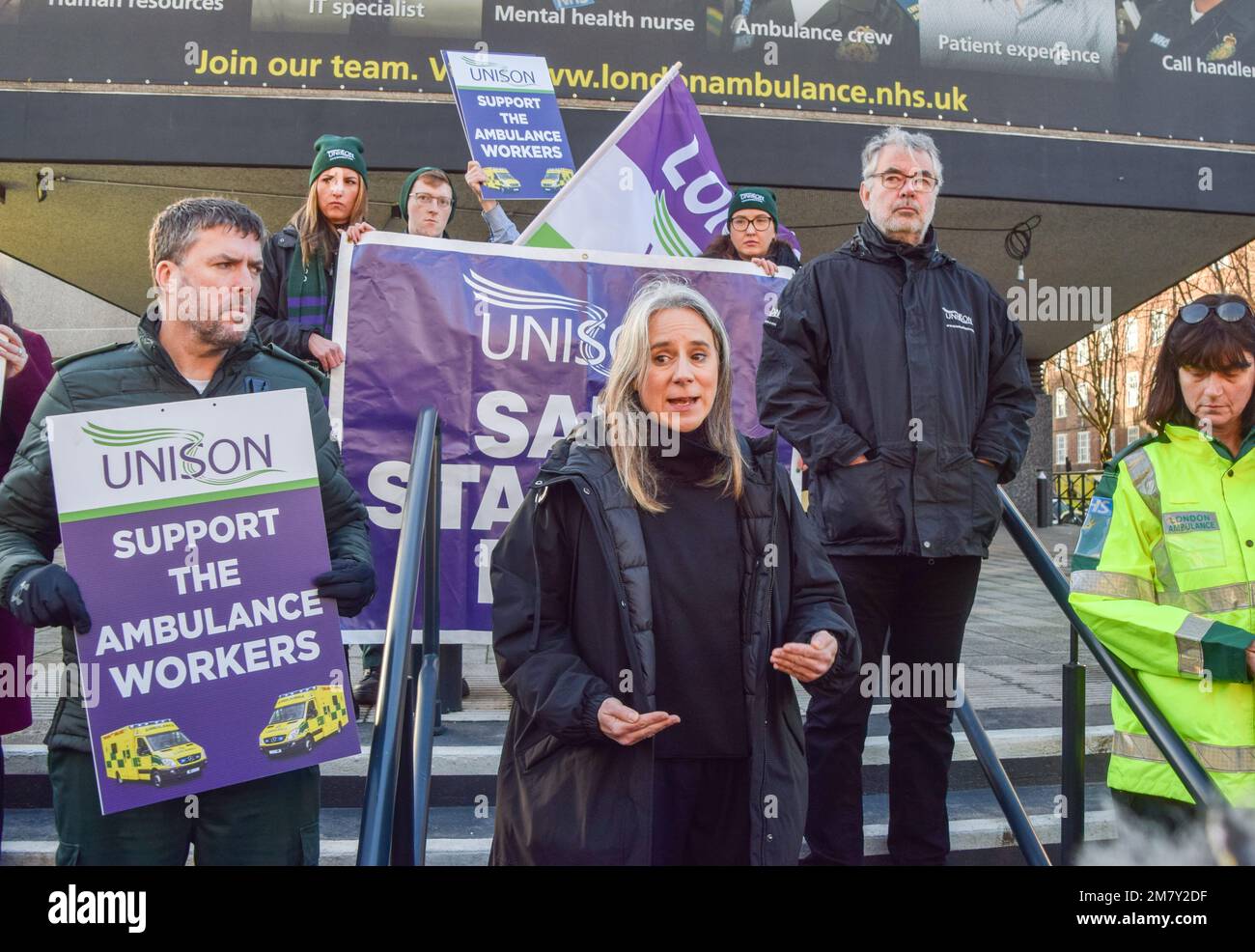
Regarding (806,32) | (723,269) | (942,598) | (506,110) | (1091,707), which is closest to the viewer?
(942,598)

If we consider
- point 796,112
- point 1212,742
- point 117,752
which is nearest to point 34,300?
point 796,112

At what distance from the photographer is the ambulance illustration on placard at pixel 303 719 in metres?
2.21

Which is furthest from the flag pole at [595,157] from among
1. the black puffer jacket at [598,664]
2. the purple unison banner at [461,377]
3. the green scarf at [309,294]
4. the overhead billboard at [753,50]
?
the overhead billboard at [753,50]

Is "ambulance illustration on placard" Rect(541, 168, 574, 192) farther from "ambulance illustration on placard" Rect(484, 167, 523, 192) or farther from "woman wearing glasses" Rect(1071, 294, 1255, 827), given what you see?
"woman wearing glasses" Rect(1071, 294, 1255, 827)

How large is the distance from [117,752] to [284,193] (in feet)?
26.8

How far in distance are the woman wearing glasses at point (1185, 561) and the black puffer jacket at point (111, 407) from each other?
6.19ft

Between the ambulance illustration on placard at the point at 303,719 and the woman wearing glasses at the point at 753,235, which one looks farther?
the woman wearing glasses at the point at 753,235

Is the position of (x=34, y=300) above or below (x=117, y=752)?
above

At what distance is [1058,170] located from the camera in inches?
343

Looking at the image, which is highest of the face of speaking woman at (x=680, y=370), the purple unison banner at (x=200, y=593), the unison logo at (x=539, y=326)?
the unison logo at (x=539, y=326)

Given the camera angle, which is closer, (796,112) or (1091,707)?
(1091,707)

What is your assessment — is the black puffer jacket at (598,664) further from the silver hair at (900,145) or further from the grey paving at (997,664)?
the grey paving at (997,664)

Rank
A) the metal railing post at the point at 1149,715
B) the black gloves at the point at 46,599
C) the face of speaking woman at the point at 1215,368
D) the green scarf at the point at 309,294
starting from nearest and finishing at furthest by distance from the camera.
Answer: the black gloves at the point at 46,599
the metal railing post at the point at 1149,715
the face of speaking woman at the point at 1215,368
the green scarf at the point at 309,294
